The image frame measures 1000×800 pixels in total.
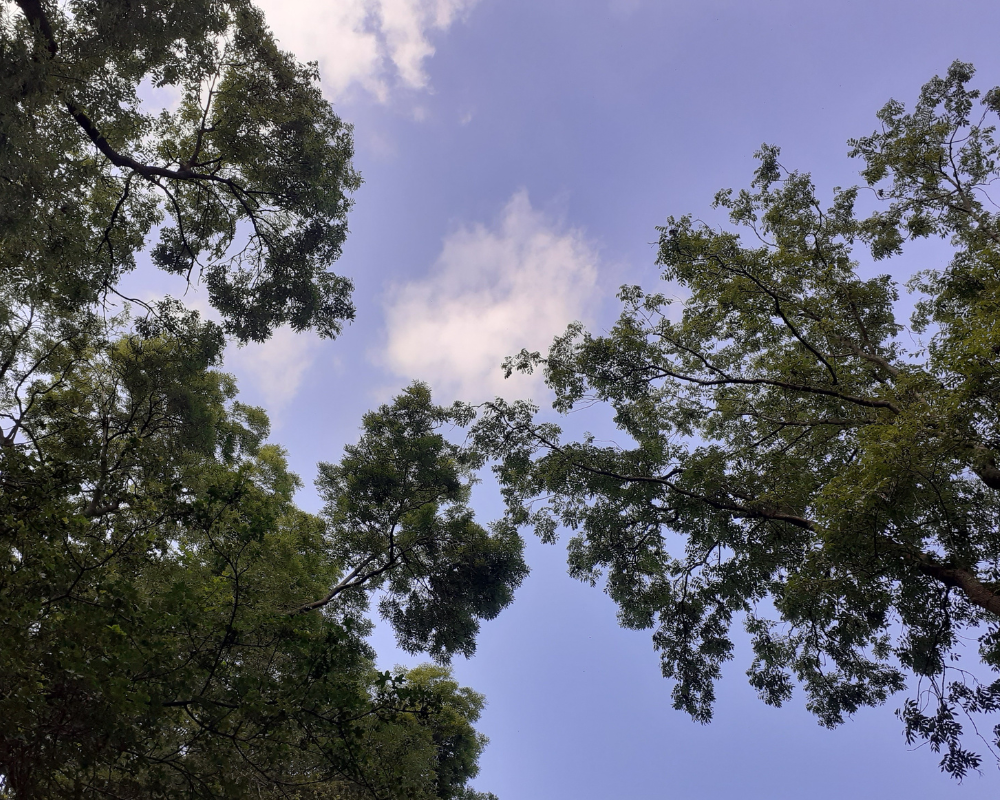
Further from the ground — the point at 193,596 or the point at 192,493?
the point at 192,493

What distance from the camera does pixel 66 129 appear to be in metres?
7.03

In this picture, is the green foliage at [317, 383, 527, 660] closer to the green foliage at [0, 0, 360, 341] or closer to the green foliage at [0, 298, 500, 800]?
the green foliage at [0, 298, 500, 800]

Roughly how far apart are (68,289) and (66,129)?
2.39 m

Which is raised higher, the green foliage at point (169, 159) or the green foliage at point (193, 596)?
the green foliage at point (169, 159)

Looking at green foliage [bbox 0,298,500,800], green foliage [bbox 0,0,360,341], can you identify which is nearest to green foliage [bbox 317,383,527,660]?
green foliage [bbox 0,298,500,800]

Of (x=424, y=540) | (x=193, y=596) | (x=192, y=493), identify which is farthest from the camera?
(x=424, y=540)

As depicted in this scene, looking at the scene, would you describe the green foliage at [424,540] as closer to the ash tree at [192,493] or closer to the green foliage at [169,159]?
the ash tree at [192,493]

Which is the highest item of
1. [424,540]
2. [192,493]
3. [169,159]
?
[169,159]

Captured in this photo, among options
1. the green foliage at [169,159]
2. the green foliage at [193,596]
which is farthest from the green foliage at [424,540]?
the green foliage at [169,159]

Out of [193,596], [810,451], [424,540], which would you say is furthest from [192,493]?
[810,451]

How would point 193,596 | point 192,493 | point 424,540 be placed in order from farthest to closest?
point 424,540 → point 192,493 → point 193,596

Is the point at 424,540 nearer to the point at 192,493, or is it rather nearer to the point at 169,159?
the point at 192,493

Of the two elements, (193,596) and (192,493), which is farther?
(192,493)

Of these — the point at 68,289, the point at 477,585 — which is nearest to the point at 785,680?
the point at 477,585
